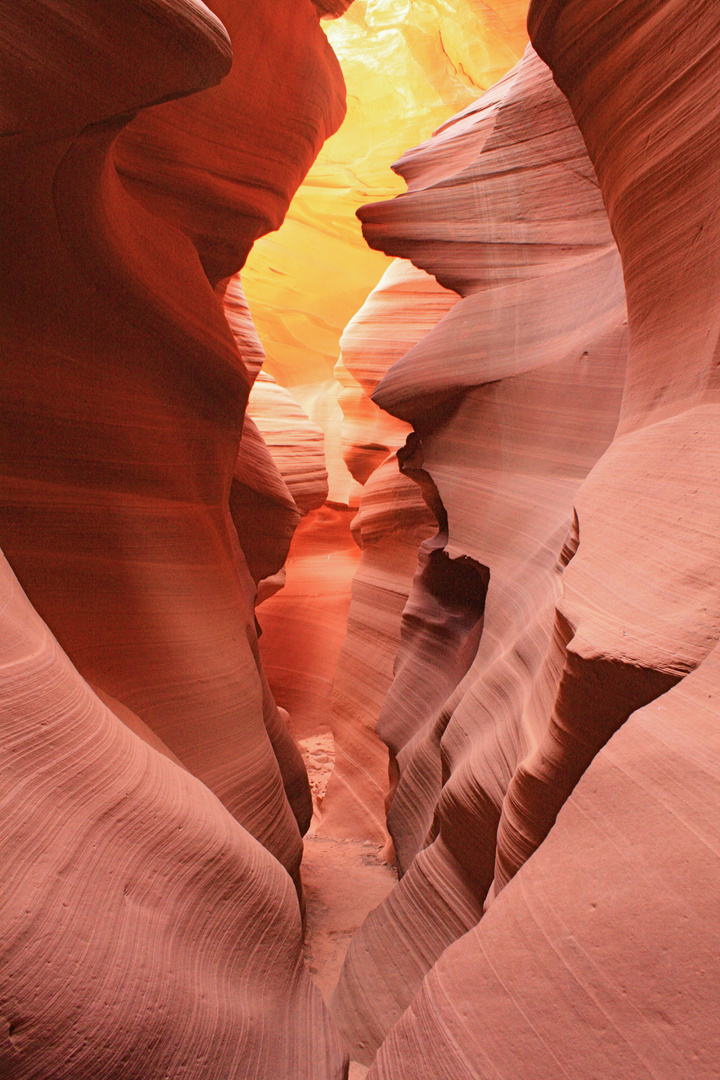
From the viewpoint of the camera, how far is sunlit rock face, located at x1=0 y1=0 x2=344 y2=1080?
4.76 feet

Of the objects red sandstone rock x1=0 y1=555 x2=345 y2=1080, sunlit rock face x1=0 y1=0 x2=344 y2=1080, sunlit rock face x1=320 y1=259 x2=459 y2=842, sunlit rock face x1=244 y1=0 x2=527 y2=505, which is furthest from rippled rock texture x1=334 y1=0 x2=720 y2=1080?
sunlit rock face x1=244 y1=0 x2=527 y2=505

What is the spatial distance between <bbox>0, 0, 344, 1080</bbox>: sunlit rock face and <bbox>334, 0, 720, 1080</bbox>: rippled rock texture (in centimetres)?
55

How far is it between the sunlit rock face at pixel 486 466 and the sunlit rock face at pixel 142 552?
2.15 ft

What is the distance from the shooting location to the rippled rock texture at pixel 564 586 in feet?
3.63

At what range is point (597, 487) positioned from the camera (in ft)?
6.38

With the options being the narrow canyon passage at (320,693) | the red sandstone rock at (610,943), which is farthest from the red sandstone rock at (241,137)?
the narrow canyon passage at (320,693)

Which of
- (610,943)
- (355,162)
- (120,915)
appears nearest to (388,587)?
(120,915)

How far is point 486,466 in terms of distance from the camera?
3527 mm

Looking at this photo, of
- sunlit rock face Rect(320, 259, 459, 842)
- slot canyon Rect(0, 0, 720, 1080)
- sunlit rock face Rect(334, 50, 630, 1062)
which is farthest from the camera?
sunlit rock face Rect(320, 259, 459, 842)

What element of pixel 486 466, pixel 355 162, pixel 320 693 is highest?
pixel 355 162

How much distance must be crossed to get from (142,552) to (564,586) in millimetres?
1846

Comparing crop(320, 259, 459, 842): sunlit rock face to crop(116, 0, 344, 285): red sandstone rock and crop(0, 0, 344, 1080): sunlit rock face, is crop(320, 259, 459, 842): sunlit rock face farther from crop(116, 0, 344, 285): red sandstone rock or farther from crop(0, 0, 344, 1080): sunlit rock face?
crop(116, 0, 344, 285): red sandstone rock

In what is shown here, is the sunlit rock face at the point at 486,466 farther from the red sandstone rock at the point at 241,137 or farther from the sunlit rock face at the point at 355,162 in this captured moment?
the sunlit rock face at the point at 355,162

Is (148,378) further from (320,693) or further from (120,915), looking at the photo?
(320,693)
